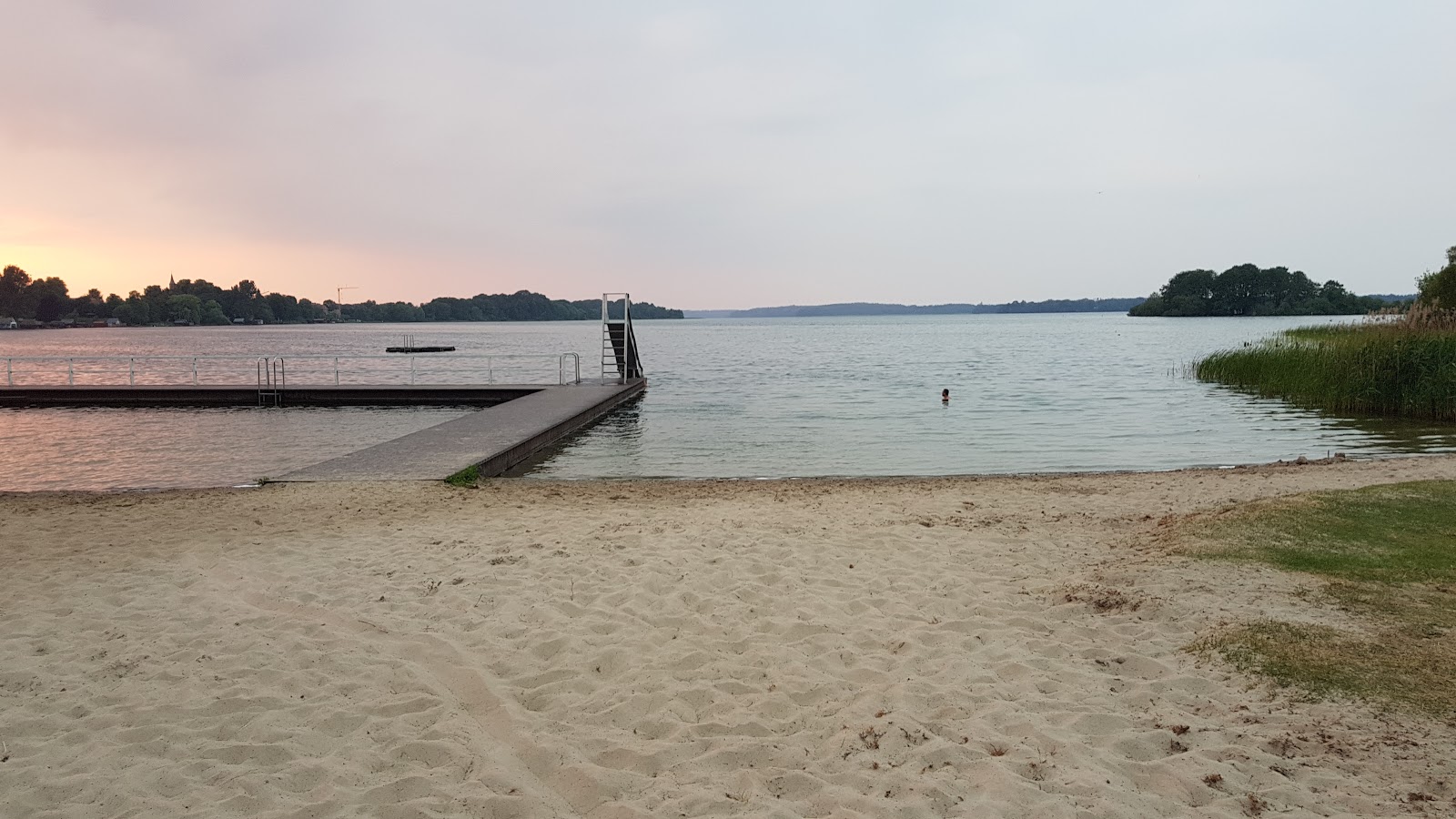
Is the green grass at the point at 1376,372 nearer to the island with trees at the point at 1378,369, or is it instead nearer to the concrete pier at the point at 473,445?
the island with trees at the point at 1378,369

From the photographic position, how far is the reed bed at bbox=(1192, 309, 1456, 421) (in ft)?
54.9

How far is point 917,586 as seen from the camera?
5.63m

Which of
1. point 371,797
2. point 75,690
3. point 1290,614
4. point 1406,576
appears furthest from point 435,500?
point 1406,576

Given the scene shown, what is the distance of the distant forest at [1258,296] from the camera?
12031 cm

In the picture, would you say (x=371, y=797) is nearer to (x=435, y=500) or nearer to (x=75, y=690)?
(x=75, y=690)

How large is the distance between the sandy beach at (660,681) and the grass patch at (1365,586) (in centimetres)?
23

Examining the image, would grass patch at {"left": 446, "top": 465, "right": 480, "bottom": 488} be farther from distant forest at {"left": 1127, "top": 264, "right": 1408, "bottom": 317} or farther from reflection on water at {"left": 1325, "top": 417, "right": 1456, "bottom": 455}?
distant forest at {"left": 1127, "top": 264, "right": 1408, "bottom": 317}

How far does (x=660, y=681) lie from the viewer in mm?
4145

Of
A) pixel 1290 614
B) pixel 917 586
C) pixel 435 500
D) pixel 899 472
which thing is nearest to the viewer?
pixel 1290 614

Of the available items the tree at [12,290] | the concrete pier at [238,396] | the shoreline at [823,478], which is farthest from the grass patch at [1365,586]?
the tree at [12,290]

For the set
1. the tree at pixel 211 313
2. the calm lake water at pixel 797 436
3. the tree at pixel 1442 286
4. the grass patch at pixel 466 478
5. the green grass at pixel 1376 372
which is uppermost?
the tree at pixel 211 313

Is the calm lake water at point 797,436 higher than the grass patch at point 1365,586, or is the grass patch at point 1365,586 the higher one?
the grass patch at point 1365,586

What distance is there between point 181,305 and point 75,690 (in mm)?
213635

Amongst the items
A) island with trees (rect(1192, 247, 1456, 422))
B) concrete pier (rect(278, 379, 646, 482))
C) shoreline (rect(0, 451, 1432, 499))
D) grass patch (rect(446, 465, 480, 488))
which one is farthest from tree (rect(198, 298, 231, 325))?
island with trees (rect(1192, 247, 1456, 422))
